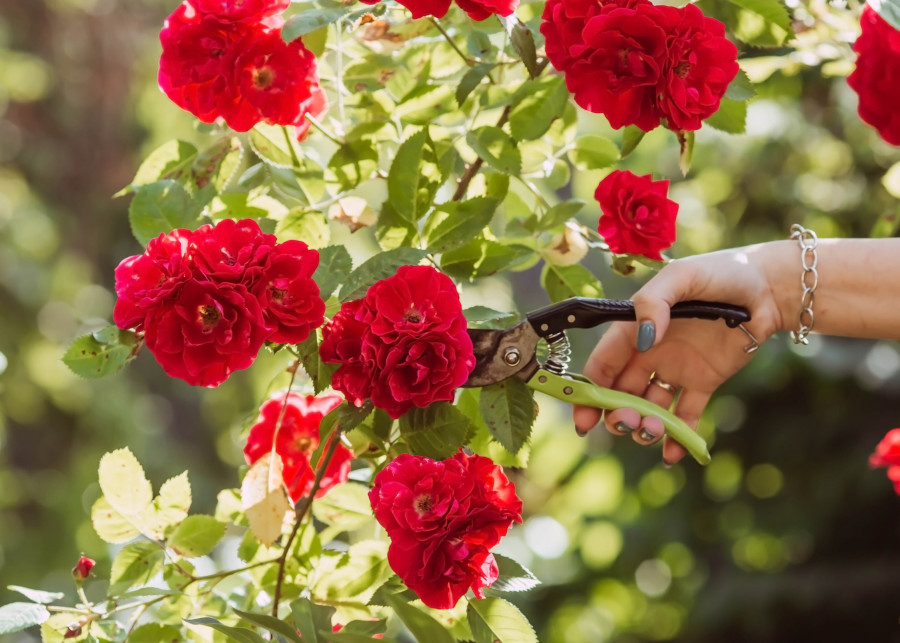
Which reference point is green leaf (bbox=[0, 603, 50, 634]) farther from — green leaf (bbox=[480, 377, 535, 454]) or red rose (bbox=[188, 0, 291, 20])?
red rose (bbox=[188, 0, 291, 20])

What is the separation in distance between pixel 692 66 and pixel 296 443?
1.75ft

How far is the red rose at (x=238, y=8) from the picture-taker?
2.71 ft

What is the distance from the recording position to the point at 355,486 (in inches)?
38.8

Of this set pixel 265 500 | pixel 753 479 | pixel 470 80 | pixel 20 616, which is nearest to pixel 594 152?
pixel 470 80

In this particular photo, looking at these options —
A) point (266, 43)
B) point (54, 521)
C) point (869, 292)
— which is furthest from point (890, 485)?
point (54, 521)

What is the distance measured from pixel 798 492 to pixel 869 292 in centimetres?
177

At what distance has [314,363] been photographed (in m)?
0.78

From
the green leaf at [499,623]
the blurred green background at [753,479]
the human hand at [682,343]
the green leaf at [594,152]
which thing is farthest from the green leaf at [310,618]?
the blurred green background at [753,479]

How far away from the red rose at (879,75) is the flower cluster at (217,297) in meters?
0.68

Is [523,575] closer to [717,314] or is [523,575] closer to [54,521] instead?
[717,314]

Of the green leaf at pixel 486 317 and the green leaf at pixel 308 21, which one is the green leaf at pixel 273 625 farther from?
the green leaf at pixel 308 21

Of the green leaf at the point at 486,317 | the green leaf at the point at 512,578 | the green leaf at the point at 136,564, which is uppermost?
the green leaf at the point at 486,317

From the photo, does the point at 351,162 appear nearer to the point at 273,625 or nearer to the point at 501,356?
the point at 501,356

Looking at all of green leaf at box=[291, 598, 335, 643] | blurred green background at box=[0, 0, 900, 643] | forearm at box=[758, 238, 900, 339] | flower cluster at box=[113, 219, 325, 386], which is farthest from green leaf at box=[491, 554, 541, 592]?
blurred green background at box=[0, 0, 900, 643]
